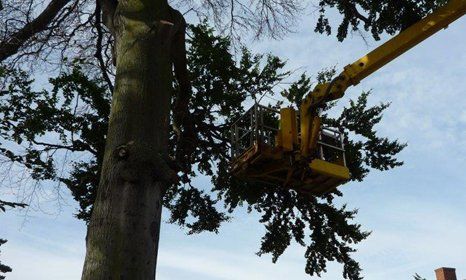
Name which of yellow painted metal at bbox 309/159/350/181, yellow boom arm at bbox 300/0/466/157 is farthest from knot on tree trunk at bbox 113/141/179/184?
yellow painted metal at bbox 309/159/350/181

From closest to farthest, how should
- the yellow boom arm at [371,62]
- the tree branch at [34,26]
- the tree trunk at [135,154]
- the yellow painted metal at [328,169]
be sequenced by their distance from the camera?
1. the tree trunk at [135,154]
2. the tree branch at [34,26]
3. the yellow boom arm at [371,62]
4. the yellow painted metal at [328,169]

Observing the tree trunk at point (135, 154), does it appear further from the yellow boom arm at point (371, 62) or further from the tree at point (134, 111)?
the yellow boom arm at point (371, 62)

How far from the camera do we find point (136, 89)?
411cm

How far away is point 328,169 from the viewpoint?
978cm

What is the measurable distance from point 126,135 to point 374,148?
28.0 feet

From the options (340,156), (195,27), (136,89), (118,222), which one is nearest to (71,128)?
(195,27)

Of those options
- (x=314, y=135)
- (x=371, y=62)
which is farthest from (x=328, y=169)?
(x=371, y=62)

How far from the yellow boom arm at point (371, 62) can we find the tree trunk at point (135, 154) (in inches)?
218

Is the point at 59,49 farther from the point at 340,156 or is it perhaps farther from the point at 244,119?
the point at 340,156

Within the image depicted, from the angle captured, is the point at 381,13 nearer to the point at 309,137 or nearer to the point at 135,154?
the point at 309,137

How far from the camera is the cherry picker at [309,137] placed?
9.48 meters

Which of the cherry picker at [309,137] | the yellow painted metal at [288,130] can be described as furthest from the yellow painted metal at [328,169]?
the yellow painted metal at [288,130]

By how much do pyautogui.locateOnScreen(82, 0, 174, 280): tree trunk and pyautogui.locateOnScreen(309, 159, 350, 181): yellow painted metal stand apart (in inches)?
221

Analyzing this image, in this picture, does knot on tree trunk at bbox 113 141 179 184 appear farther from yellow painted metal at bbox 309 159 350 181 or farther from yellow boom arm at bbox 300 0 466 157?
yellow painted metal at bbox 309 159 350 181
